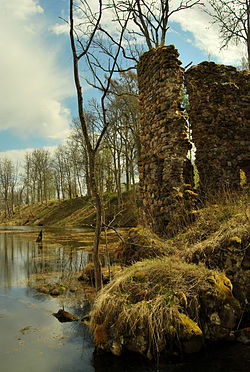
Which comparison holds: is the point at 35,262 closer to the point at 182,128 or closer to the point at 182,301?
the point at 182,128

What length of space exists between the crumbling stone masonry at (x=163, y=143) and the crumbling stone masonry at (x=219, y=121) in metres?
1.38

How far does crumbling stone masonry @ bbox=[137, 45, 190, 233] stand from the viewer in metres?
7.28

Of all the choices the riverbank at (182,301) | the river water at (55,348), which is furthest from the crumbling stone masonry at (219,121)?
the river water at (55,348)

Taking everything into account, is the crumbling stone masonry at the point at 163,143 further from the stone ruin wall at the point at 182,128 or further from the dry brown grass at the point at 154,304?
the dry brown grass at the point at 154,304

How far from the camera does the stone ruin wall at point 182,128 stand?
7426 mm

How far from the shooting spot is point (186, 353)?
3.62 meters

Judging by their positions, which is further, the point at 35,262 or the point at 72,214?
the point at 72,214

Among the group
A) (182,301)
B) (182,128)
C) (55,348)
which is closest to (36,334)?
(55,348)

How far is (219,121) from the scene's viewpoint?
28.5 ft

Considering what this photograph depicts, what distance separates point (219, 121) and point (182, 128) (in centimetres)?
196

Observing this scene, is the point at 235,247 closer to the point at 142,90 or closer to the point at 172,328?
the point at 172,328

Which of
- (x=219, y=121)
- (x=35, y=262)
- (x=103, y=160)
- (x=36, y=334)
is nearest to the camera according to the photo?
(x=36, y=334)

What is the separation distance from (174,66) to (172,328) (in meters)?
6.78

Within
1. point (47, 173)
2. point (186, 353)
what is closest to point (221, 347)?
point (186, 353)
